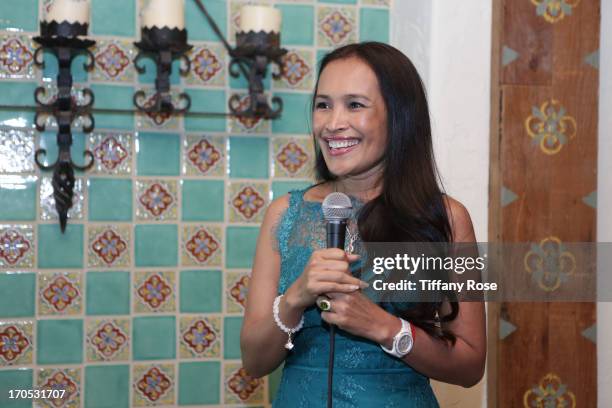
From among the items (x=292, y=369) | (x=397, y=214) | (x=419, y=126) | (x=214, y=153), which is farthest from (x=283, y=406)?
(x=214, y=153)

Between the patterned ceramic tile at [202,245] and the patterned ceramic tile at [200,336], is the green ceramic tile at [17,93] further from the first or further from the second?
the patterned ceramic tile at [200,336]

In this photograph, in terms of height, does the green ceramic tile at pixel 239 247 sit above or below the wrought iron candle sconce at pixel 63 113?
below

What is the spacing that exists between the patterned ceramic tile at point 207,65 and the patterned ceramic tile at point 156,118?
66 millimetres

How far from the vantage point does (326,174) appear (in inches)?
60.0

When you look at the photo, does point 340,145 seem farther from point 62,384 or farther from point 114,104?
point 62,384

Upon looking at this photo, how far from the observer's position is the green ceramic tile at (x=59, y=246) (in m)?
2.07

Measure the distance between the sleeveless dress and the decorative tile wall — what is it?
763mm

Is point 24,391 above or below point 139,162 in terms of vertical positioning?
below

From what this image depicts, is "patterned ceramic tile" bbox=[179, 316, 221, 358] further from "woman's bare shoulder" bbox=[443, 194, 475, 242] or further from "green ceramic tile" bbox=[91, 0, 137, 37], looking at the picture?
"woman's bare shoulder" bbox=[443, 194, 475, 242]

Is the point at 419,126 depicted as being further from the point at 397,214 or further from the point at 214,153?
the point at 214,153

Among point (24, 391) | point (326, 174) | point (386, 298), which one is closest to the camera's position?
point (386, 298)

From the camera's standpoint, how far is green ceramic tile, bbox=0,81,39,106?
2.05 metres

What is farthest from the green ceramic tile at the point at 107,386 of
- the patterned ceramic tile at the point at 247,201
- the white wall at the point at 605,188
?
the white wall at the point at 605,188

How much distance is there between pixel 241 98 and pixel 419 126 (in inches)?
33.8
